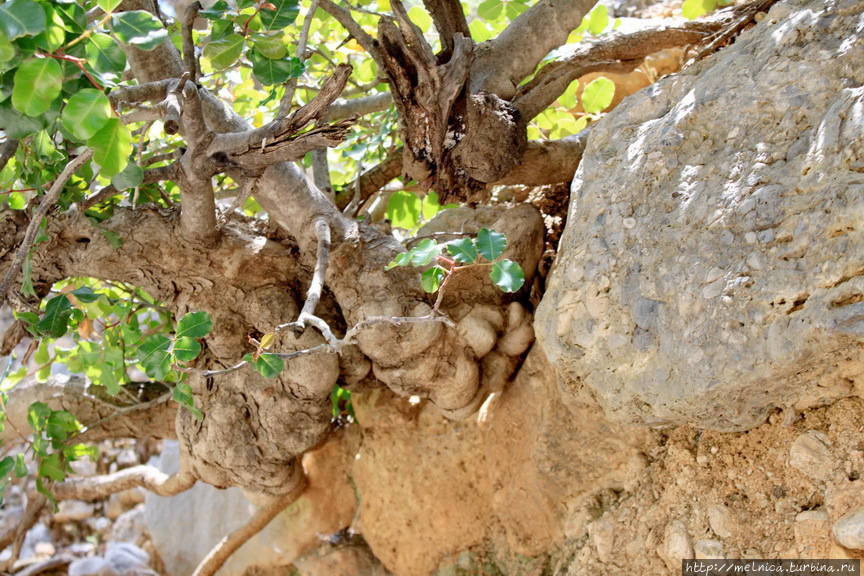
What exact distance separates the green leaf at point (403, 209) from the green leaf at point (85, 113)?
148 cm

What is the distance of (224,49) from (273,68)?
13cm

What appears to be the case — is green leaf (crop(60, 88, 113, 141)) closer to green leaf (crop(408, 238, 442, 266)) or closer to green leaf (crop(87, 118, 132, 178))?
green leaf (crop(87, 118, 132, 178))

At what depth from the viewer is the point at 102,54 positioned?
132 centimetres

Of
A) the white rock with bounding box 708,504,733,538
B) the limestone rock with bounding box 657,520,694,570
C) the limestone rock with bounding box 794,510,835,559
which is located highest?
the limestone rock with bounding box 794,510,835,559

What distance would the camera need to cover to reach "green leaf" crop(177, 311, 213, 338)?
169 centimetres

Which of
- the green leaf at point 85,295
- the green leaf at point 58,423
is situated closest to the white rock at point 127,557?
the green leaf at point 58,423

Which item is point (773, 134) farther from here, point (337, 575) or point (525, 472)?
point (337, 575)

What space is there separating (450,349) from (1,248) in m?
1.29

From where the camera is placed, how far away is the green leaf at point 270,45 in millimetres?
1718

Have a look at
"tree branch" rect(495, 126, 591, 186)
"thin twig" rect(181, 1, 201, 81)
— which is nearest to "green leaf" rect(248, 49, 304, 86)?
"thin twig" rect(181, 1, 201, 81)

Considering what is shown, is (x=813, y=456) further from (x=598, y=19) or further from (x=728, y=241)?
(x=598, y=19)

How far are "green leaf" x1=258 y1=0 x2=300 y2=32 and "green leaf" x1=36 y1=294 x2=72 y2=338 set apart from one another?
89 centimetres

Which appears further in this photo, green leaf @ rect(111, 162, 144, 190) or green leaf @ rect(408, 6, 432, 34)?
green leaf @ rect(408, 6, 432, 34)

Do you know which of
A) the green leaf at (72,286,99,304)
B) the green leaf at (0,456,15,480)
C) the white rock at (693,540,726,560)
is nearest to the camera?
the white rock at (693,540,726,560)
